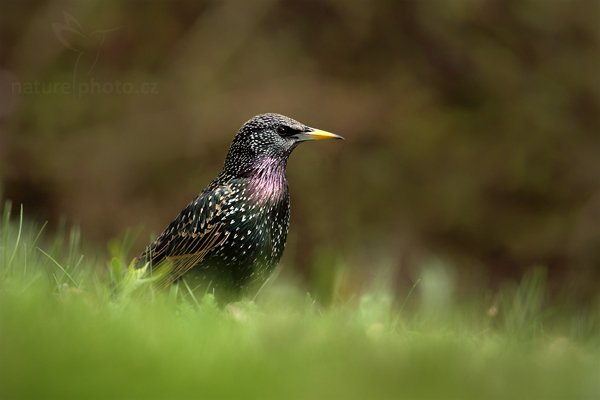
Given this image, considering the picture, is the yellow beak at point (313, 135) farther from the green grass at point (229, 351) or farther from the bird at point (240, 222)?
the green grass at point (229, 351)

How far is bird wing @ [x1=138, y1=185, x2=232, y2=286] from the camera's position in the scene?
4.27 meters

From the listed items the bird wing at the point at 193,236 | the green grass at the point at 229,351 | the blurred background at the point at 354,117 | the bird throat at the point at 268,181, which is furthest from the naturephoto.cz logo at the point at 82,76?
the green grass at the point at 229,351

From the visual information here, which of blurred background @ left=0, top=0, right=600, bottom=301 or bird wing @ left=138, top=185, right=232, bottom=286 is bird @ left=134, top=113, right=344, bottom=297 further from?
blurred background @ left=0, top=0, right=600, bottom=301

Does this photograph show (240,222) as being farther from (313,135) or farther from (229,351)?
(229,351)

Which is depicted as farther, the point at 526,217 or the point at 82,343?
the point at 526,217

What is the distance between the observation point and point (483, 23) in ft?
27.9

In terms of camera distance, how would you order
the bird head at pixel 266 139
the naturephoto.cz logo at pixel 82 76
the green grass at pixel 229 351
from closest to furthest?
the green grass at pixel 229 351
the bird head at pixel 266 139
the naturephoto.cz logo at pixel 82 76

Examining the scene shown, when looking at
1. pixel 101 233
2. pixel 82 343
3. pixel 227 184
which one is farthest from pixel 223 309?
pixel 101 233

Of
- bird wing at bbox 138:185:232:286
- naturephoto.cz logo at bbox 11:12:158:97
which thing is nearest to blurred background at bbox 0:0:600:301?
naturephoto.cz logo at bbox 11:12:158:97

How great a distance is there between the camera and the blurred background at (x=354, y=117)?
322 inches

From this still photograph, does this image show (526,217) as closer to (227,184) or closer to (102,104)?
(102,104)

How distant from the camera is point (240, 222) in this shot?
4.25m

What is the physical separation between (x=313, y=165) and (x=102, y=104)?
6.08 ft

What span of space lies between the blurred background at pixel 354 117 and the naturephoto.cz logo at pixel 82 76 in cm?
2
